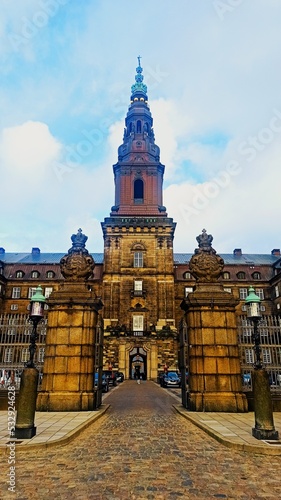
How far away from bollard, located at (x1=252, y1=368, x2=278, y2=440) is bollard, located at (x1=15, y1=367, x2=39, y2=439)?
5.19 meters

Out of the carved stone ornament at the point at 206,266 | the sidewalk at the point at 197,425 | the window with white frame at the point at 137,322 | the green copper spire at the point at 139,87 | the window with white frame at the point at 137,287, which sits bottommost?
the sidewalk at the point at 197,425

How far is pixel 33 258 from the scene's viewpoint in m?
61.4

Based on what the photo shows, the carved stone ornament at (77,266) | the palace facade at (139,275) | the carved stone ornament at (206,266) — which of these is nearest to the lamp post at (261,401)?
the carved stone ornament at (206,266)

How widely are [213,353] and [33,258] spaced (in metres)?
53.2

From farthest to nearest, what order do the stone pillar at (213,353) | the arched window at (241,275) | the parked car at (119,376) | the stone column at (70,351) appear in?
the arched window at (241,275) < the parked car at (119,376) < the stone column at (70,351) < the stone pillar at (213,353)

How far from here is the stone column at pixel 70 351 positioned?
12.6 meters

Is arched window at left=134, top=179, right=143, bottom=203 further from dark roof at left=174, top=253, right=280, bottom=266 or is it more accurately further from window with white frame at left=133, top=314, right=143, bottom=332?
window with white frame at left=133, top=314, right=143, bottom=332

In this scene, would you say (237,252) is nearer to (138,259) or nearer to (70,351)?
(138,259)

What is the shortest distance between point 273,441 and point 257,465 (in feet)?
5.47

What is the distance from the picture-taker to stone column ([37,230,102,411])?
1259cm

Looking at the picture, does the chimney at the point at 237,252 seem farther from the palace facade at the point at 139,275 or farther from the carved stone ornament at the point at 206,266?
the carved stone ornament at the point at 206,266

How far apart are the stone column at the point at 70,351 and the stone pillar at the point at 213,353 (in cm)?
369

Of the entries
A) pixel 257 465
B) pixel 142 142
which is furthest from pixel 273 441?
pixel 142 142

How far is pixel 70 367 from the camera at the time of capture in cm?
1280
